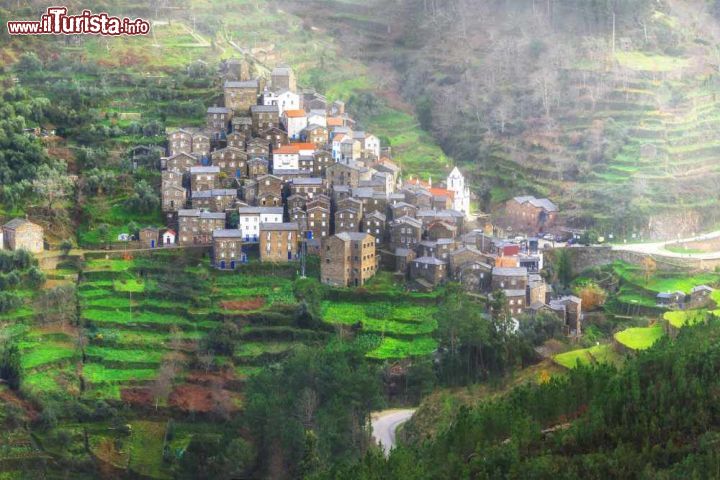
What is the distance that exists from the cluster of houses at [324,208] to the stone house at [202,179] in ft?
0.11

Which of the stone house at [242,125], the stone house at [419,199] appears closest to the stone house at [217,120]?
the stone house at [242,125]

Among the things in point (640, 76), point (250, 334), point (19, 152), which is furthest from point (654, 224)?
point (19, 152)

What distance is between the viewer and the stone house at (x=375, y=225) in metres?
64.2

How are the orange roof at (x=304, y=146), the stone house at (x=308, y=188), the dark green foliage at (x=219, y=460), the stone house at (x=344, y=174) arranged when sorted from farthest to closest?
the orange roof at (x=304, y=146)
the stone house at (x=344, y=174)
the stone house at (x=308, y=188)
the dark green foliage at (x=219, y=460)

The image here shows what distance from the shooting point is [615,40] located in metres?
80.1

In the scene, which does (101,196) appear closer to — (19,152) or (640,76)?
(19,152)

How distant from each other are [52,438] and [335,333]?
9737 mm

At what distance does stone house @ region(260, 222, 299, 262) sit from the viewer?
62.9 m

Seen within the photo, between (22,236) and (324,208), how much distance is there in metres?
9.79

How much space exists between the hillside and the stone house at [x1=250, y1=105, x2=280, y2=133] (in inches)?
328

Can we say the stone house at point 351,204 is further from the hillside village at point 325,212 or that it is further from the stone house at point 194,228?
the stone house at point 194,228

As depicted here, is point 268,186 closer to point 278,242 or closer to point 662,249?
point 278,242

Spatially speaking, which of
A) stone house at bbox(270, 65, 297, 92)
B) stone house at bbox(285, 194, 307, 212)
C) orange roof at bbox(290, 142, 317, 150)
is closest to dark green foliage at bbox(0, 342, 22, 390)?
stone house at bbox(285, 194, 307, 212)

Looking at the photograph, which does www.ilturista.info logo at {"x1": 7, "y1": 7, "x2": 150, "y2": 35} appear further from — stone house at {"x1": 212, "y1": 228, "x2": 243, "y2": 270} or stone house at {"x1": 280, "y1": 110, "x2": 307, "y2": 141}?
stone house at {"x1": 212, "y1": 228, "x2": 243, "y2": 270}
